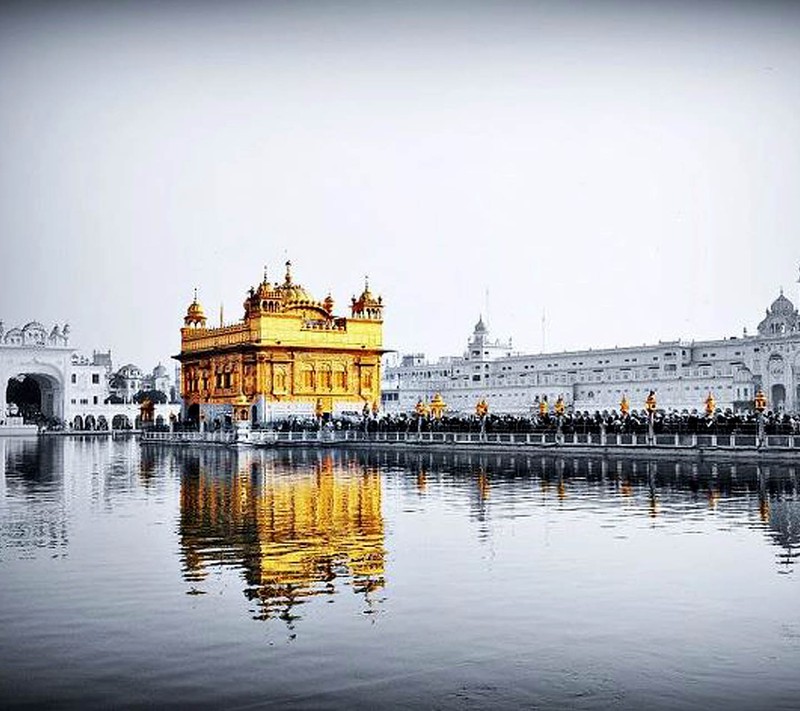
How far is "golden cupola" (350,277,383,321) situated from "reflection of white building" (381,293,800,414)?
27.9 meters

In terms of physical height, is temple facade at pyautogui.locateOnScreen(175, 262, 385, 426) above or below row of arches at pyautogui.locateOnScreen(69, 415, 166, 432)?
above

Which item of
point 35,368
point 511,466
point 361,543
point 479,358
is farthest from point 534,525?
point 479,358

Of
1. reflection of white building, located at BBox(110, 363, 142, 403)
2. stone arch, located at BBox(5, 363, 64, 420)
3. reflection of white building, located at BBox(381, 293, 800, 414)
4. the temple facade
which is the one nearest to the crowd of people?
the temple facade

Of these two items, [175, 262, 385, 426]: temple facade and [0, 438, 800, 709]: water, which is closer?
[0, 438, 800, 709]: water

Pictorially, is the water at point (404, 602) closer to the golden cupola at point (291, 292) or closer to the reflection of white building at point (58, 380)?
the golden cupola at point (291, 292)

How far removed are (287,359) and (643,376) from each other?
38.9 m

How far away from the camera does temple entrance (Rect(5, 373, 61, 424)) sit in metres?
99.2

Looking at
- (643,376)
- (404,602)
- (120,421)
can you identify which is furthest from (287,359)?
(404,602)

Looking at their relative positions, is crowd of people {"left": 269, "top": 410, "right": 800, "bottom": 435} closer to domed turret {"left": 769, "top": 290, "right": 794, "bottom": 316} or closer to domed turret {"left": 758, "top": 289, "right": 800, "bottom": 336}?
domed turret {"left": 758, "top": 289, "right": 800, "bottom": 336}

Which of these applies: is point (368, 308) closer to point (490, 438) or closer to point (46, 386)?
point (490, 438)

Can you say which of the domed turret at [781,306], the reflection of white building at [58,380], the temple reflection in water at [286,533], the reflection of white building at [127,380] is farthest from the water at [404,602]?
the reflection of white building at [127,380]

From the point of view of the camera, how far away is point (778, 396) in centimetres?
8512

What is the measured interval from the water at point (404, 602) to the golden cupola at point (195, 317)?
52.1m

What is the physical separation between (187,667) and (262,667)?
645mm
